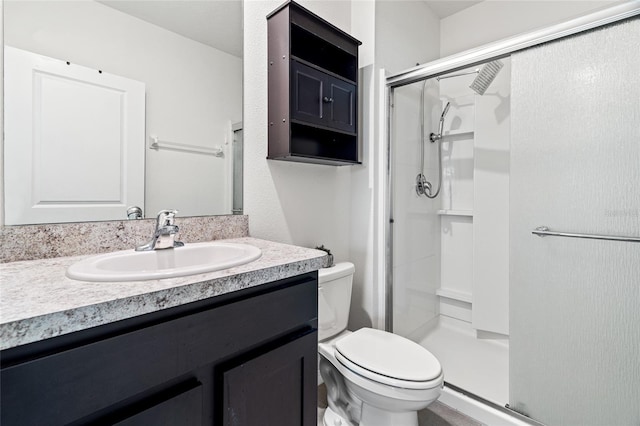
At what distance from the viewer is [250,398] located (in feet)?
2.30

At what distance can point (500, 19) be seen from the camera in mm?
2168

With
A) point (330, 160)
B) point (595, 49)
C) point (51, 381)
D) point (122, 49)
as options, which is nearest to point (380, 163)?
point (330, 160)

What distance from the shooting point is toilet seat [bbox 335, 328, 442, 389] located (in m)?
1.09

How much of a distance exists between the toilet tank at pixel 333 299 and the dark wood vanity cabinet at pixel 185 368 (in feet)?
1.70

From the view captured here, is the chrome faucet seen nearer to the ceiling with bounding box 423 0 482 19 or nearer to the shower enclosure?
the shower enclosure

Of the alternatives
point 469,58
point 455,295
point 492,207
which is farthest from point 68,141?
point 455,295

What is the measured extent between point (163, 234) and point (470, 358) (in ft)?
6.56

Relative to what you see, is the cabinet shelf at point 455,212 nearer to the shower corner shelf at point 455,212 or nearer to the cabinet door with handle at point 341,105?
the shower corner shelf at point 455,212

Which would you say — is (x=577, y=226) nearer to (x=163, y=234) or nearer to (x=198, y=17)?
(x=163, y=234)

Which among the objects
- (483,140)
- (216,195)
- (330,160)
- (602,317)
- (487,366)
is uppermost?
(483,140)

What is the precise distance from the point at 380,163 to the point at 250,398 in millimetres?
1427

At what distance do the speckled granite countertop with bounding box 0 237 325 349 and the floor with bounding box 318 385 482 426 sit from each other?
1.11 metres

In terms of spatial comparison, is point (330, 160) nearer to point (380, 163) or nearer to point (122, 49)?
point (380, 163)

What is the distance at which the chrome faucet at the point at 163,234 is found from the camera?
947 millimetres
